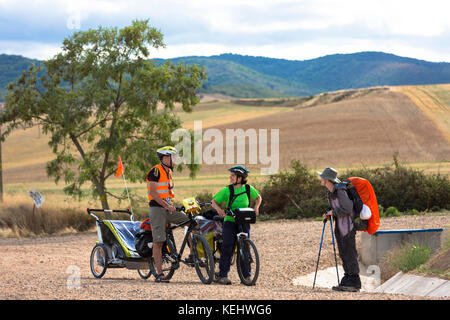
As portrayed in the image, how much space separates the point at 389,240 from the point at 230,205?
5180 millimetres

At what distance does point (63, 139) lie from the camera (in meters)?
24.4

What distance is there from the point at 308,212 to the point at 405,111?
162 feet

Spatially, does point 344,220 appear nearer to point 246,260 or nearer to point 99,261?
point 246,260

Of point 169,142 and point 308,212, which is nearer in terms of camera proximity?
point 308,212

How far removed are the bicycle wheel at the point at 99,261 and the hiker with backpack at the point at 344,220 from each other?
14.8ft

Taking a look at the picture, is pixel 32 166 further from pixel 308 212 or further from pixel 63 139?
pixel 308 212

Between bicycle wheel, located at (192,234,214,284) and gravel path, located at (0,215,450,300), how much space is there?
0.25m

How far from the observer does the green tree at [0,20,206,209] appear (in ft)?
75.6

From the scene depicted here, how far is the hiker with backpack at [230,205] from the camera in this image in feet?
32.2

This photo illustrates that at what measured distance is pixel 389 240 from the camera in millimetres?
13531

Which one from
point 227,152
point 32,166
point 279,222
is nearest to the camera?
point 279,222

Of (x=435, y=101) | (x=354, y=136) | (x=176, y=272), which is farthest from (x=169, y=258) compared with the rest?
(x=435, y=101)

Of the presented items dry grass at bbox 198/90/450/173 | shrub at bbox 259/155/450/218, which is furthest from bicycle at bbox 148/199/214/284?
dry grass at bbox 198/90/450/173
